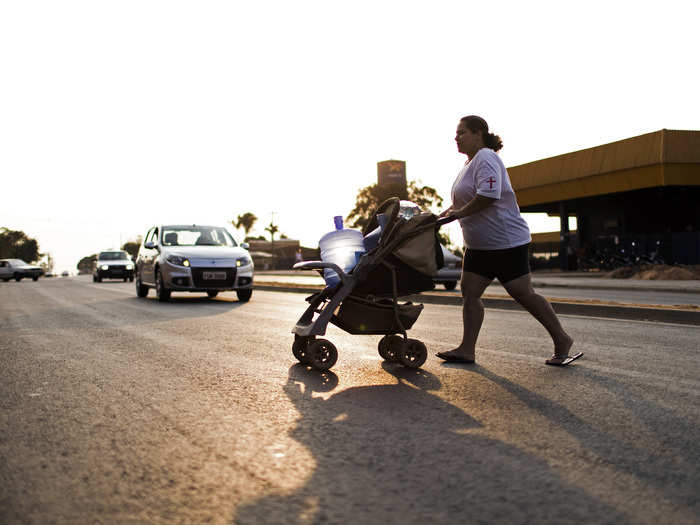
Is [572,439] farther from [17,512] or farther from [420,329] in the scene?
[420,329]

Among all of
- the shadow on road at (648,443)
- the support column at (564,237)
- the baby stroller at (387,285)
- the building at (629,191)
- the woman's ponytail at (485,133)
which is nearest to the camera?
the shadow on road at (648,443)

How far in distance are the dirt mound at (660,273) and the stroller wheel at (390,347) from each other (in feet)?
67.7

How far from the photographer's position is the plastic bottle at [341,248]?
5.47 meters

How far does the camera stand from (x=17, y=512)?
2.39 m

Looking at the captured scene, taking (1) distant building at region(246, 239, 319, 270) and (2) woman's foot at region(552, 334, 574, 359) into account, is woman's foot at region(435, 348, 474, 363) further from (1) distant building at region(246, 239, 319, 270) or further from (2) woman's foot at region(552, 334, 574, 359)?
(1) distant building at region(246, 239, 319, 270)

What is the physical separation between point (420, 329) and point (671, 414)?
4.67 m

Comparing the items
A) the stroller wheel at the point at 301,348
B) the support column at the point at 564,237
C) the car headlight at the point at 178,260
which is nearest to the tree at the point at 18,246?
the support column at the point at 564,237

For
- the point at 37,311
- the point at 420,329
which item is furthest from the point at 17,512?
the point at 37,311

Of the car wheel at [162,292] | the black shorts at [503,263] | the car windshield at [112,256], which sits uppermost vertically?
the car windshield at [112,256]

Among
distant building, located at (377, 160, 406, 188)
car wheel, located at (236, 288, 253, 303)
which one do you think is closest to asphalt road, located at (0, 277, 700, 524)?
car wheel, located at (236, 288, 253, 303)

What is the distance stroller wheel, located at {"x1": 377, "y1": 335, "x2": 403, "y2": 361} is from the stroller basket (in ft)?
0.97

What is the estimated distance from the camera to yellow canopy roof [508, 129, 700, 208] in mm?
27641

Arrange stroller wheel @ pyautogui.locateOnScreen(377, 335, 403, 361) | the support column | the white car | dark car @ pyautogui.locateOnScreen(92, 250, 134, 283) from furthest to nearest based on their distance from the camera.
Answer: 1. the support column
2. dark car @ pyautogui.locateOnScreen(92, 250, 134, 283)
3. the white car
4. stroller wheel @ pyautogui.locateOnScreen(377, 335, 403, 361)

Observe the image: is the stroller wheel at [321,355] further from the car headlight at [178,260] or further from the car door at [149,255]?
the car door at [149,255]
